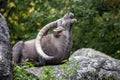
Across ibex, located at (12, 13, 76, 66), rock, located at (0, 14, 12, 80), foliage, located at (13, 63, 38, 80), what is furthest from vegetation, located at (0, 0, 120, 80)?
rock, located at (0, 14, 12, 80)

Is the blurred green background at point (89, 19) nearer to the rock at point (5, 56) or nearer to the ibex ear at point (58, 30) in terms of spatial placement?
the ibex ear at point (58, 30)

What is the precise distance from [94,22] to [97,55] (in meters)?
5.30

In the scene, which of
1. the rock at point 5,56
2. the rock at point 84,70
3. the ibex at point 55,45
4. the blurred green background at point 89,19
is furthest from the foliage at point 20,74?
the blurred green background at point 89,19

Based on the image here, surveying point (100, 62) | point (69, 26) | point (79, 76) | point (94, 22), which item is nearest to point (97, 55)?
point (69, 26)

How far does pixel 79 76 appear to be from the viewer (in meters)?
8.94

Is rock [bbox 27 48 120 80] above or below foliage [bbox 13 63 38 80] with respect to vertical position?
below

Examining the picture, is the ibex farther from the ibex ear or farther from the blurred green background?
the blurred green background

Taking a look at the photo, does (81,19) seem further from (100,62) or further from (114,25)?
(100,62)

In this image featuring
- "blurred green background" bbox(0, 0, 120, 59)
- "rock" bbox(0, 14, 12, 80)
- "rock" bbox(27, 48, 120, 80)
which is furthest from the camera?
"blurred green background" bbox(0, 0, 120, 59)

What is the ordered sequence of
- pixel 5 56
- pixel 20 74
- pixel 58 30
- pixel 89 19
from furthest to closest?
pixel 89 19, pixel 58 30, pixel 20 74, pixel 5 56

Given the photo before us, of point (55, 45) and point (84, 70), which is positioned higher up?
point (55, 45)

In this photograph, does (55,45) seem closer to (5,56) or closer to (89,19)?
(5,56)

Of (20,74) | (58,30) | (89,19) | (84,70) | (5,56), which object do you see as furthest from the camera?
(89,19)

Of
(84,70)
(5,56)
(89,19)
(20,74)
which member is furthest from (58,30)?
(89,19)
